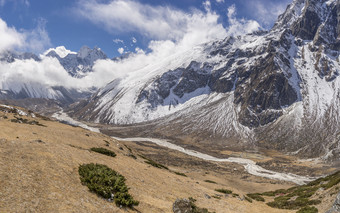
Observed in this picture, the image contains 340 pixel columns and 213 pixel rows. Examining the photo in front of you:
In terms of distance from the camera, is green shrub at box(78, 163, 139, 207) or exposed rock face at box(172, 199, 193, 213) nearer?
green shrub at box(78, 163, 139, 207)

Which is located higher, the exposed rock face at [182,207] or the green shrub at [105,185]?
the green shrub at [105,185]

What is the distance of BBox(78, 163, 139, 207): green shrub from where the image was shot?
15.2 meters

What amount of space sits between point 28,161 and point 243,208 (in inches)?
886

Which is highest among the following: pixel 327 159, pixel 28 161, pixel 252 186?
pixel 327 159

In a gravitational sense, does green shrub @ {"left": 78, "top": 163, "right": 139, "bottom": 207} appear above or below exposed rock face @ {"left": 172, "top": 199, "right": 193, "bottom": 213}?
above

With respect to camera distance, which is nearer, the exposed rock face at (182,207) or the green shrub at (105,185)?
the green shrub at (105,185)

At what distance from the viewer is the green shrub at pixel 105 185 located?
1521cm

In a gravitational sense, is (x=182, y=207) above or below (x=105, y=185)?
below

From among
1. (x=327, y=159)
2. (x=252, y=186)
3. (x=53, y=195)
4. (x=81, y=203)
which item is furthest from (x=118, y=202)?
(x=327, y=159)

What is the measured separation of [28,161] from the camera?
15922mm

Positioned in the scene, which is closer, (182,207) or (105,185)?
(105,185)

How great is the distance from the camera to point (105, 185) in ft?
53.7

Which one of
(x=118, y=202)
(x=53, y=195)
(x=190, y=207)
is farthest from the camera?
(x=190, y=207)

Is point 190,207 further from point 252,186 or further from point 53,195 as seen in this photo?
point 252,186
